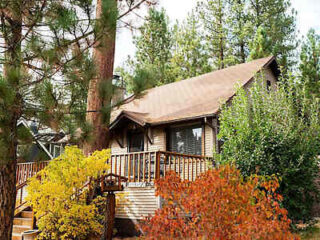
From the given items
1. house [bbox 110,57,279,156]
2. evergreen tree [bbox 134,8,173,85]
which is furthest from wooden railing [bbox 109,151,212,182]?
evergreen tree [bbox 134,8,173,85]

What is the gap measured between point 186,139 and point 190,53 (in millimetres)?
15409

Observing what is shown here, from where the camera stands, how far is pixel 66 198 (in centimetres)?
828

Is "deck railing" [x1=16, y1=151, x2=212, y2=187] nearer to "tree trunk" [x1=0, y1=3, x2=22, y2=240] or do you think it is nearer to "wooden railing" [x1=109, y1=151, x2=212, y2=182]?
"wooden railing" [x1=109, y1=151, x2=212, y2=182]

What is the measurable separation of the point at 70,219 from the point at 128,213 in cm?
239

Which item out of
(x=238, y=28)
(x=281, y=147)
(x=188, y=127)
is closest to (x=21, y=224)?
(x=188, y=127)

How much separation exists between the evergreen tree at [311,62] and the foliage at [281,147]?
10.8 m

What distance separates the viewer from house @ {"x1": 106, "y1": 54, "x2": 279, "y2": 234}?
10070 millimetres

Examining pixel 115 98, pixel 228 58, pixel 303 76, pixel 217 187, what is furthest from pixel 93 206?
pixel 228 58

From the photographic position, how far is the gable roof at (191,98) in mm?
12352

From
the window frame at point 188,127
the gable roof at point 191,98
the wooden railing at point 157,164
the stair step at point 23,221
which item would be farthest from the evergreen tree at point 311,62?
the stair step at point 23,221

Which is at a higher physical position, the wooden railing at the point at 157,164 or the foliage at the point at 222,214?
the wooden railing at the point at 157,164

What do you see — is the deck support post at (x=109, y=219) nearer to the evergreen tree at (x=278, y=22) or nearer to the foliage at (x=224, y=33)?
the foliage at (x=224, y=33)

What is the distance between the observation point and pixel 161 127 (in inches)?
519

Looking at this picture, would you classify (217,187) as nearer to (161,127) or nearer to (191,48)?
(161,127)
